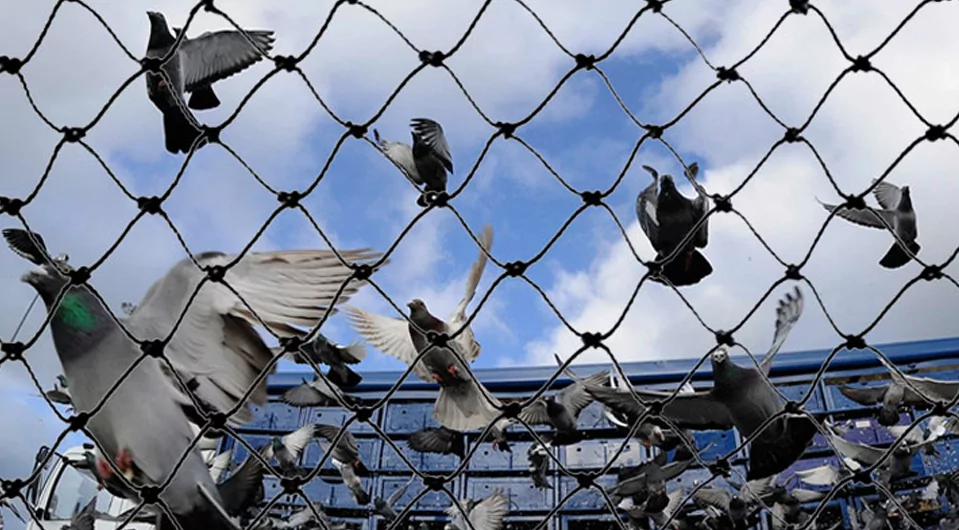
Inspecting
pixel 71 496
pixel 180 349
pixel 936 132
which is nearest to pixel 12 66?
pixel 180 349

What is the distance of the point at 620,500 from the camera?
14.9ft

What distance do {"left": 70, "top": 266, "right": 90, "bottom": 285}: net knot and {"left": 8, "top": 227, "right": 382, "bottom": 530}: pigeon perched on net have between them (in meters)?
0.30

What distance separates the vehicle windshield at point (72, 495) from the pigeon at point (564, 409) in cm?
243

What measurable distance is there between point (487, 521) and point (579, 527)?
1.27m

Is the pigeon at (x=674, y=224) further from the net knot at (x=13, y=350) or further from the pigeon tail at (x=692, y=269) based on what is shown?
the net knot at (x=13, y=350)

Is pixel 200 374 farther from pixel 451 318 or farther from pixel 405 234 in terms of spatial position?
pixel 451 318

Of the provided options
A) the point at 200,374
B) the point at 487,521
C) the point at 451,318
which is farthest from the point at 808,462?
the point at 200,374

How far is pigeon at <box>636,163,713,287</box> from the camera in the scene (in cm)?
216

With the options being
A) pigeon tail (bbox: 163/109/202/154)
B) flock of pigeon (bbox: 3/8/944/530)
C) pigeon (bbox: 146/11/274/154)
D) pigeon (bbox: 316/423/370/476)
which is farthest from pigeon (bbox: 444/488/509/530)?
pigeon tail (bbox: 163/109/202/154)

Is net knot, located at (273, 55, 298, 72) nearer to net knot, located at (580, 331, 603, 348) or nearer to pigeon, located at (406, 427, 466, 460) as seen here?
net knot, located at (580, 331, 603, 348)

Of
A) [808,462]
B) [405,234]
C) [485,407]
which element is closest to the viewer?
[405,234]

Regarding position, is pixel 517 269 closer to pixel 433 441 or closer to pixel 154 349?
pixel 154 349

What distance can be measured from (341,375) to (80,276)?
129 inches

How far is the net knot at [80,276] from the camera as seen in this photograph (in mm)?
1212
